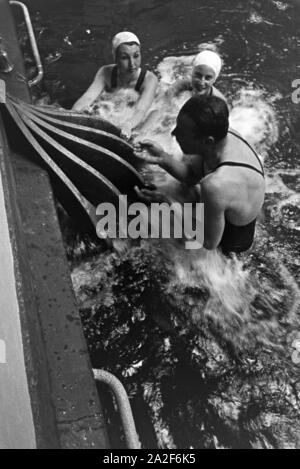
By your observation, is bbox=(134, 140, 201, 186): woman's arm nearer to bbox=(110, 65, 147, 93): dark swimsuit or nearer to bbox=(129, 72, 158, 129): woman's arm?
bbox=(129, 72, 158, 129): woman's arm

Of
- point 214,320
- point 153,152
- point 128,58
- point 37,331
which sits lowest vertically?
point 37,331

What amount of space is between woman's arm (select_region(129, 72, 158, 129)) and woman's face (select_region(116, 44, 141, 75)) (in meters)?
0.25

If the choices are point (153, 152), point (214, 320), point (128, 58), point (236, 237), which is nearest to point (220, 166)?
point (236, 237)

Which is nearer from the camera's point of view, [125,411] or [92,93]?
[125,411]

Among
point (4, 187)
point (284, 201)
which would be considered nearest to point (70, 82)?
point (284, 201)

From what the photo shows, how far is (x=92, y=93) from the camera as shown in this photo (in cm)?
478

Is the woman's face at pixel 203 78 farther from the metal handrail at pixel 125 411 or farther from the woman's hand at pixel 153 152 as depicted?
the metal handrail at pixel 125 411

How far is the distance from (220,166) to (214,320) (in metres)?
1.33

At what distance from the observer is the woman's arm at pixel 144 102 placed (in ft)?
15.6

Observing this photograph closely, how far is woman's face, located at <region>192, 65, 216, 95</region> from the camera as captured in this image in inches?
160

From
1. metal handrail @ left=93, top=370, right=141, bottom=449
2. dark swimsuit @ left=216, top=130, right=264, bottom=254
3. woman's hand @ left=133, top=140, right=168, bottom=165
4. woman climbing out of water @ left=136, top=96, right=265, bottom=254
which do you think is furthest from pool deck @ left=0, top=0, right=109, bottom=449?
dark swimsuit @ left=216, top=130, right=264, bottom=254

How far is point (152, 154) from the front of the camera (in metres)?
3.75

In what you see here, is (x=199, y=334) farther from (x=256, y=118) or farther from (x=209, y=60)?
(x=256, y=118)

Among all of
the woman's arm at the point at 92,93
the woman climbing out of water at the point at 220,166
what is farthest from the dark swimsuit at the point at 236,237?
the woman's arm at the point at 92,93
